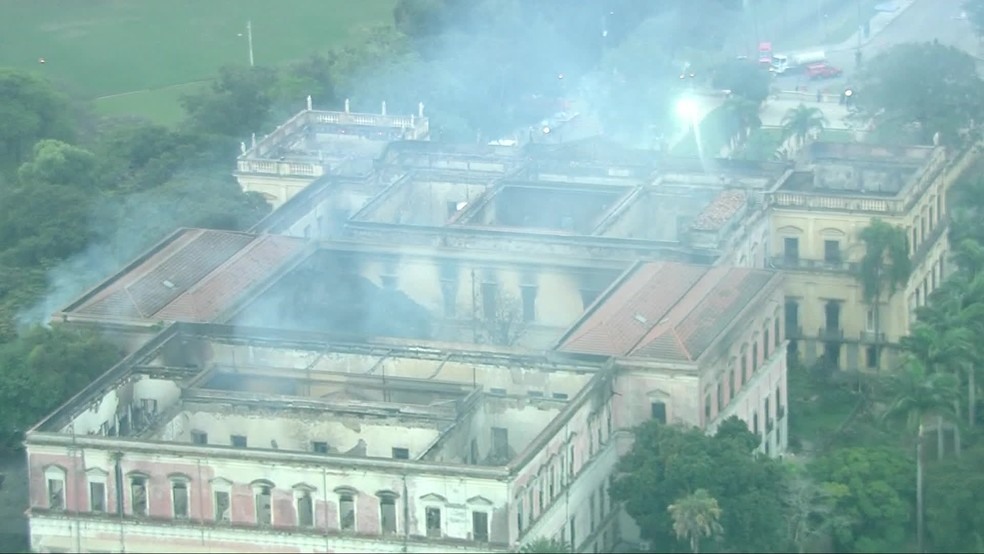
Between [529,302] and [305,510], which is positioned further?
[529,302]

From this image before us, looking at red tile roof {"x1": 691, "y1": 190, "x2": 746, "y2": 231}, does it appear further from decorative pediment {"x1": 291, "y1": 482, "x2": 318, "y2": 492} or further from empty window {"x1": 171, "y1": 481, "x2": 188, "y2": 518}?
empty window {"x1": 171, "y1": 481, "x2": 188, "y2": 518}

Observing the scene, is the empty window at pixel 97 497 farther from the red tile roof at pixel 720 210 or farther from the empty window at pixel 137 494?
the red tile roof at pixel 720 210

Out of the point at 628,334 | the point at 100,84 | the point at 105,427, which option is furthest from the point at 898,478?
the point at 100,84

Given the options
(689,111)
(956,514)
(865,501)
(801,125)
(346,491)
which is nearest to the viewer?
(346,491)

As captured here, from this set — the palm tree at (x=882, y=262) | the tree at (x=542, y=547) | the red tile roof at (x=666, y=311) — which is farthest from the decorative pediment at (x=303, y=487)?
the palm tree at (x=882, y=262)

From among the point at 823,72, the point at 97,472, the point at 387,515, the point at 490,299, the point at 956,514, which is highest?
the point at 823,72

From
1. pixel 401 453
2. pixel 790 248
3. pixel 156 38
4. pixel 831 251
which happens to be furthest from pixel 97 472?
pixel 156 38

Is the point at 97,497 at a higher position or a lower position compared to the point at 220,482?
lower

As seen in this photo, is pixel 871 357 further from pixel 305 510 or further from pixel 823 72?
pixel 823 72

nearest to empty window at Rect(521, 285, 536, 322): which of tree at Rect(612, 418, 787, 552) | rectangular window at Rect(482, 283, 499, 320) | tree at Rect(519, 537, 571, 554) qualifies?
rectangular window at Rect(482, 283, 499, 320)
